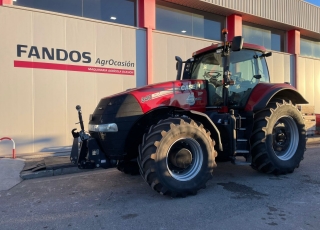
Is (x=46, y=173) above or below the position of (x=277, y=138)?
below

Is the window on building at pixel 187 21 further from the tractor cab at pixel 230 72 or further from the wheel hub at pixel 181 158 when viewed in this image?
the wheel hub at pixel 181 158

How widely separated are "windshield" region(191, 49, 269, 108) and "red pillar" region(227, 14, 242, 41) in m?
7.48

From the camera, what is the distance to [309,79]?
53.2 feet

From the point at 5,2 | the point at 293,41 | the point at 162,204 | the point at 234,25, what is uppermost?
the point at 234,25

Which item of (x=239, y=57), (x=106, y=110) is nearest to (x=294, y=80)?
(x=239, y=57)

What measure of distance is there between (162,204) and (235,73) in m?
2.98

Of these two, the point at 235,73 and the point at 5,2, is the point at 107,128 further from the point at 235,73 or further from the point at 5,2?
the point at 5,2

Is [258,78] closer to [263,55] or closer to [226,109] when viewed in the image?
[263,55]

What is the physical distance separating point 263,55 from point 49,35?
20.9 feet

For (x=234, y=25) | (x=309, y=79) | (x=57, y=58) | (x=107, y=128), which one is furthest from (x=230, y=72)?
(x=309, y=79)

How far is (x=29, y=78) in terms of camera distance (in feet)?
27.9

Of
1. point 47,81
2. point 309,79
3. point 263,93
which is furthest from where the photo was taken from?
point 309,79

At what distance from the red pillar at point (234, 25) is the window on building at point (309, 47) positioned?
565cm

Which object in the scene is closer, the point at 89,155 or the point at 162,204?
the point at 162,204
